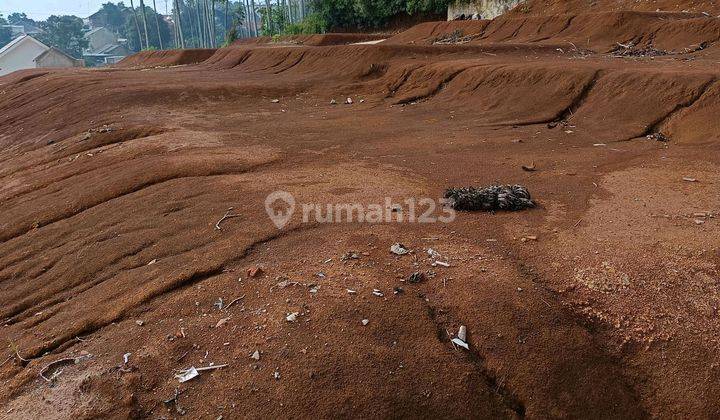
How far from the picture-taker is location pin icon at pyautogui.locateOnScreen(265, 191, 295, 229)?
16.6 feet

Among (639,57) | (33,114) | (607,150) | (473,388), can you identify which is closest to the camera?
(473,388)

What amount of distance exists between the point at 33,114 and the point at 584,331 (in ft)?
56.6

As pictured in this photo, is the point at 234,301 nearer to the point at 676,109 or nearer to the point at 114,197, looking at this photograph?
the point at 114,197

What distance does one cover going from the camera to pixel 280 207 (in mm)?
5426

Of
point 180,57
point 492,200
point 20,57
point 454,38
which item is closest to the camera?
point 492,200

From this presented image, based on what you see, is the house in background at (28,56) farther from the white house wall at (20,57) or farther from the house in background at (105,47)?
the house in background at (105,47)

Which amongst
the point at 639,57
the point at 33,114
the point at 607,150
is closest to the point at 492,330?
the point at 607,150

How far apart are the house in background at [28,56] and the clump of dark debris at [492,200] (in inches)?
1954

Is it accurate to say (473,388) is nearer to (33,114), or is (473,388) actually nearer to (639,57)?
(639,57)

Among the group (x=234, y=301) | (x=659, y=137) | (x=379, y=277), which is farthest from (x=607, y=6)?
(x=234, y=301)

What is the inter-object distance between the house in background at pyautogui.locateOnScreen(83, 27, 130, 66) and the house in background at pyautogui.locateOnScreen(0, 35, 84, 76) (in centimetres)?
2912

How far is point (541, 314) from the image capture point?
3.55 m

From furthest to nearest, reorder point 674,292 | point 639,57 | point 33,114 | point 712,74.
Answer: point 33,114 → point 639,57 → point 712,74 → point 674,292

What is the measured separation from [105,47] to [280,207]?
101 meters
